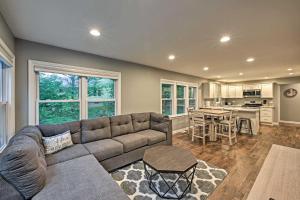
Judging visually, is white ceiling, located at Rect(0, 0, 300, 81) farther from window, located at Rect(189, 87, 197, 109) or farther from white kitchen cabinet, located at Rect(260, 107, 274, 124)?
white kitchen cabinet, located at Rect(260, 107, 274, 124)

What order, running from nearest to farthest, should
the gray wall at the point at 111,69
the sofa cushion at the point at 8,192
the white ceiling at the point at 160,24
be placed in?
the sofa cushion at the point at 8,192, the white ceiling at the point at 160,24, the gray wall at the point at 111,69

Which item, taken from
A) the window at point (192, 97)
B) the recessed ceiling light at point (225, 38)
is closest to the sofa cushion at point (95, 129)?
the recessed ceiling light at point (225, 38)

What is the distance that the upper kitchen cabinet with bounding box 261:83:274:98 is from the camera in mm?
7238

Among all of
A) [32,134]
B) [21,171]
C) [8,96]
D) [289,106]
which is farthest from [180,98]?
[289,106]

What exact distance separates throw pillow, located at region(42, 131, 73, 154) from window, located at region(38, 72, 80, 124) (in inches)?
25.9

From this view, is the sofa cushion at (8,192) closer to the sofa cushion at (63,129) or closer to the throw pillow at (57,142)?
the throw pillow at (57,142)

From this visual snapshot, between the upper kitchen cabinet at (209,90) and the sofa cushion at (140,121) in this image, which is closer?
the sofa cushion at (140,121)

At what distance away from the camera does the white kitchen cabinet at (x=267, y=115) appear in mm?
7059

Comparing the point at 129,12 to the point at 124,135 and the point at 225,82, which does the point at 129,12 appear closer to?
the point at 124,135

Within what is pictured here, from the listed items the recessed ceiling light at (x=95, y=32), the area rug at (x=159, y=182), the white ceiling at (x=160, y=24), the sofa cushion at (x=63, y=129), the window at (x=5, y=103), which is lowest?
the area rug at (x=159, y=182)

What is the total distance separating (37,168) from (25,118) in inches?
65.4

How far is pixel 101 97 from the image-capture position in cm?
369

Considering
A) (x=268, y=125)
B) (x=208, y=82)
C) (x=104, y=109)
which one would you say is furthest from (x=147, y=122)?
(x=268, y=125)

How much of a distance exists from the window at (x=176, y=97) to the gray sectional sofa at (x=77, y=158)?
5.57 feet
